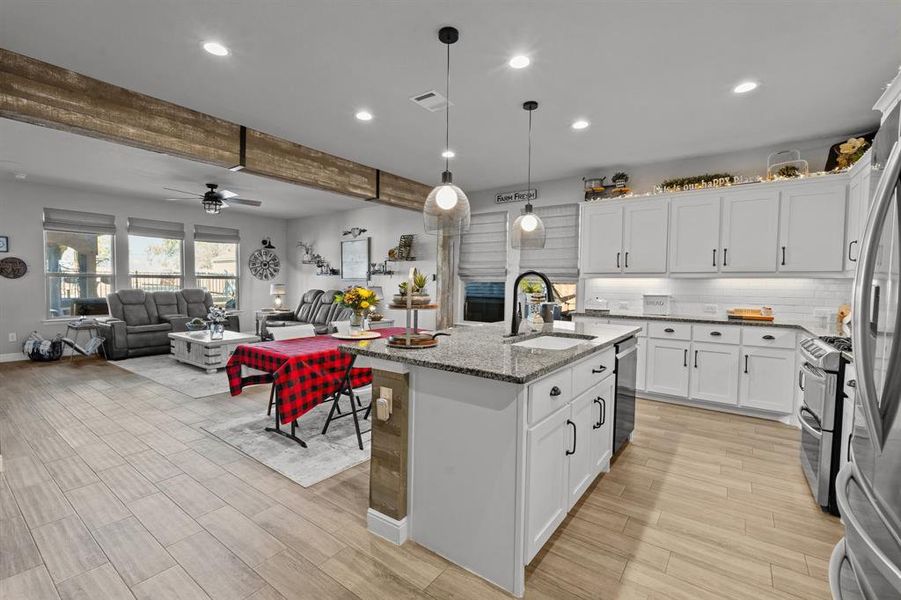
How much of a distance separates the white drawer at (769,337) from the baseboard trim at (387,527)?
388 cm

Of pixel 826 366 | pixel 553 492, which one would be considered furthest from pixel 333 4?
pixel 826 366

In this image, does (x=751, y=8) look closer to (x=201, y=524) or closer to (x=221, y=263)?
(x=201, y=524)

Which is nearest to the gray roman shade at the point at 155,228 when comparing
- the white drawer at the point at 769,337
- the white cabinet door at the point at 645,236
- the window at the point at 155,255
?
the window at the point at 155,255

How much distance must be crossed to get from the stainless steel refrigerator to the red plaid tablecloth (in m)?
2.65

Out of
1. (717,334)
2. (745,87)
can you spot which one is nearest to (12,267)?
(745,87)

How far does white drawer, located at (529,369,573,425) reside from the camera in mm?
1749

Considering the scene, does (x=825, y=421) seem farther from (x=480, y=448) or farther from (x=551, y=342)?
(x=480, y=448)

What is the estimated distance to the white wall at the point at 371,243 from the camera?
23.8 feet

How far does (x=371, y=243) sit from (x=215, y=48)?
5548 millimetres

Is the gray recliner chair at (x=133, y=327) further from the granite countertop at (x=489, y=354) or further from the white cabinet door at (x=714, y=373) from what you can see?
the white cabinet door at (x=714, y=373)

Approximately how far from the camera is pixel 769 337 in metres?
3.97

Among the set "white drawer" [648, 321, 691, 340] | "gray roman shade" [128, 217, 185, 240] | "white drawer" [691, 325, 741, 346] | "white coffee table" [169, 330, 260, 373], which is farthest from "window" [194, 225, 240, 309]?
"white drawer" [691, 325, 741, 346]

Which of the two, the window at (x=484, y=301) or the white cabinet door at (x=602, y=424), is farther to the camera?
the window at (x=484, y=301)

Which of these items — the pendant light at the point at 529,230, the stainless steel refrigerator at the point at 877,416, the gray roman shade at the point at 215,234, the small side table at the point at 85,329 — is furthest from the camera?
the gray roman shade at the point at 215,234
